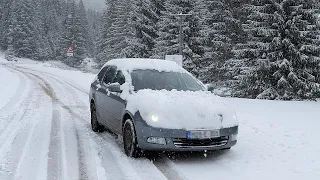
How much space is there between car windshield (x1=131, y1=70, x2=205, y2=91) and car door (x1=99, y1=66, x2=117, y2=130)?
86 cm

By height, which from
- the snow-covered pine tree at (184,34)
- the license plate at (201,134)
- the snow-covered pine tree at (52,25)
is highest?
the snow-covered pine tree at (52,25)

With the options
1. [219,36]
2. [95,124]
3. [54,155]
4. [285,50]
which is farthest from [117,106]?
[219,36]

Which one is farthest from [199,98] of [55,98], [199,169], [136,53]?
[136,53]

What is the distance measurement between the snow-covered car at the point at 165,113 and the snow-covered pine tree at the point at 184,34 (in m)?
21.4

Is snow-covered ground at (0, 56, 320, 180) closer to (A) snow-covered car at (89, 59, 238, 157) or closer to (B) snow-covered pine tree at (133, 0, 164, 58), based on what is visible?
(A) snow-covered car at (89, 59, 238, 157)

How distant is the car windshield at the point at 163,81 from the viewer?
302 inches

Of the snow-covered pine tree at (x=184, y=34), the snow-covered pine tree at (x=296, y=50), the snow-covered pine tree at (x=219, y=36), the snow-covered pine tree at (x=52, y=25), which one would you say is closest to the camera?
the snow-covered pine tree at (x=296, y=50)

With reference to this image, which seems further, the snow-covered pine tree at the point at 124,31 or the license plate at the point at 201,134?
the snow-covered pine tree at the point at 124,31

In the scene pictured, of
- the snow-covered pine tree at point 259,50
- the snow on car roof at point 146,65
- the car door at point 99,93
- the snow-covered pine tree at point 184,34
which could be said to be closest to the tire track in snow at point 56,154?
the car door at point 99,93

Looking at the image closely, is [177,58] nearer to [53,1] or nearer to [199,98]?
[199,98]

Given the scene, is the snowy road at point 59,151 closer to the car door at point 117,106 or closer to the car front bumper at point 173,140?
the car front bumper at point 173,140

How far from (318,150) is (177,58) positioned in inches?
562

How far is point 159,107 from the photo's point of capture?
21.5 feet

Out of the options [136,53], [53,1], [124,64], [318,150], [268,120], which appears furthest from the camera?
[53,1]
